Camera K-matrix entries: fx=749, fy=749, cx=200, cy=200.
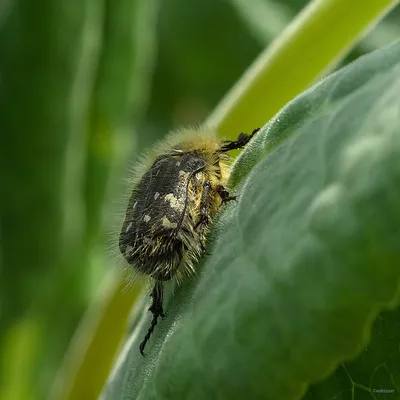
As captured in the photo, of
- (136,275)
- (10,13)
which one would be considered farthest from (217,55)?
(136,275)

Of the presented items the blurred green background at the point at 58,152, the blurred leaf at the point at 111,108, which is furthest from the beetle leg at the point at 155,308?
the blurred green background at the point at 58,152

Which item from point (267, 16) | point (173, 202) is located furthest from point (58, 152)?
point (267, 16)

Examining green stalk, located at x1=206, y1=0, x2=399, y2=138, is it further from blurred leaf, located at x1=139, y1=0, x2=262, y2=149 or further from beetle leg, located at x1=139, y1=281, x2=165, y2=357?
blurred leaf, located at x1=139, y1=0, x2=262, y2=149

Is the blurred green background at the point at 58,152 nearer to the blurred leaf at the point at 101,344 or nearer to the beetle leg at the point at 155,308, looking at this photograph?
the blurred leaf at the point at 101,344

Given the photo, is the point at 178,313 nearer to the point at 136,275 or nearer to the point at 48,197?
the point at 136,275

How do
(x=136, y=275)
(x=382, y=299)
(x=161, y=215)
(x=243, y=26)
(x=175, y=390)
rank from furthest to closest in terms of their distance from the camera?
(x=243, y=26)
(x=136, y=275)
(x=161, y=215)
(x=175, y=390)
(x=382, y=299)

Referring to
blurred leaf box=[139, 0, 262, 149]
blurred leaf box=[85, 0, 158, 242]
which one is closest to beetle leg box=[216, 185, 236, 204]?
blurred leaf box=[85, 0, 158, 242]
